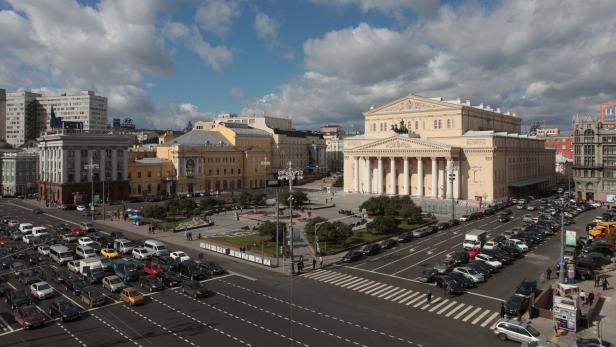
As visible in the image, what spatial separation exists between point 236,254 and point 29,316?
899 inches

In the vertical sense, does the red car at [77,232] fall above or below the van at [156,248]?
above

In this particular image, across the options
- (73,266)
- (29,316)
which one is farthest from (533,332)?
(73,266)

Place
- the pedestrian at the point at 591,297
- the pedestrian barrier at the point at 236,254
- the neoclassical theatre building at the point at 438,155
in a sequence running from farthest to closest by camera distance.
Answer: the neoclassical theatre building at the point at 438,155, the pedestrian barrier at the point at 236,254, the pedestrian at the point at 591,297

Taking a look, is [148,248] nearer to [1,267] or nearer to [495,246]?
[1,267]

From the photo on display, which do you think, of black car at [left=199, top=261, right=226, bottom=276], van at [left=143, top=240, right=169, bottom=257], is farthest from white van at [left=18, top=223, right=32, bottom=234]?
black car at [left=199, top=261, right=226, bottom=276]

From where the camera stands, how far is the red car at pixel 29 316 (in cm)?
2994

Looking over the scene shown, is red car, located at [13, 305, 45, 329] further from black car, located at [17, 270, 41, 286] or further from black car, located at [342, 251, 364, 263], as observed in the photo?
black car, located at [342, 251, 364, 263]

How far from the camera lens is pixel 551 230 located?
62750 mm

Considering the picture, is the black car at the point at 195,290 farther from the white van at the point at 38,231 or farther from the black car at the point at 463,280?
the white van at the point at 38,231

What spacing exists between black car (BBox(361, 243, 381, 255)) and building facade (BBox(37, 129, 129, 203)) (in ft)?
203

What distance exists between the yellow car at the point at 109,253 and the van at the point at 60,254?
317 centimetres

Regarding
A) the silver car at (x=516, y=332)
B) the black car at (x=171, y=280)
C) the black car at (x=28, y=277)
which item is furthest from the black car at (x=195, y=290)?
the silver car at (x=516, y=332)

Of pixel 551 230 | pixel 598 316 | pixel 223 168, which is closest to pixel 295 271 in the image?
pixel 598 316

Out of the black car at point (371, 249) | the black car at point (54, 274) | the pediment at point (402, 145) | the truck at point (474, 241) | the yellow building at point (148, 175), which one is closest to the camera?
the black car at point (54, 274)
